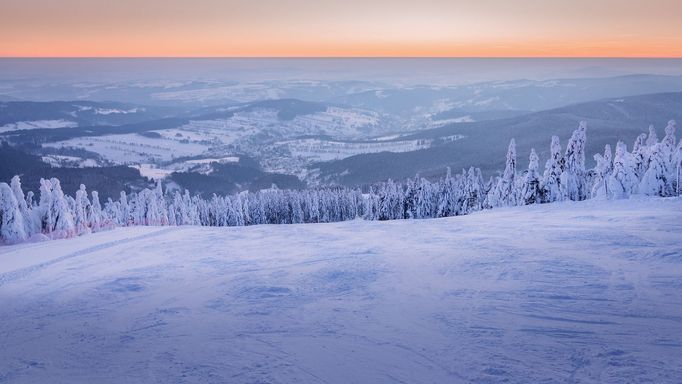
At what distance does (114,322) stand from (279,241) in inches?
412

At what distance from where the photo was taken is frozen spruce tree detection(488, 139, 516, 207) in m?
49.9

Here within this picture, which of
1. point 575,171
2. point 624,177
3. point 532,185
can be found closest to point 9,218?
point 532,185

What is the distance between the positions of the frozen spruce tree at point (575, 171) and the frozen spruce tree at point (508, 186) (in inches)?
232

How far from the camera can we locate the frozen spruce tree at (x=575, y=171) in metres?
43.7

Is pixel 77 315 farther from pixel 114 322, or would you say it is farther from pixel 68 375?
pixel 68 375

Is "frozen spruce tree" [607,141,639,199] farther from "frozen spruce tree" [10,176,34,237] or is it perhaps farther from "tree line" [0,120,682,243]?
"frozen spruce tree" [10,176,34,237]

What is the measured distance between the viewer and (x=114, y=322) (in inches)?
460

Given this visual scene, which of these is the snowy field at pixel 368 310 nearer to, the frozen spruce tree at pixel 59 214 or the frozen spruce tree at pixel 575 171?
the frozen spruce tree at pixel 59 214

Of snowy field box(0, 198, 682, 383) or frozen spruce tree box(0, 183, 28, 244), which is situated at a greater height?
snowy field box(0, 198, 682, 383)

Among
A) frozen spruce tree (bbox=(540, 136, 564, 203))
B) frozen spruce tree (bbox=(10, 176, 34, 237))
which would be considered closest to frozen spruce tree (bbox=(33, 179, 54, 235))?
frozen spruce tree (bbox=(10, 176, 34, 237))

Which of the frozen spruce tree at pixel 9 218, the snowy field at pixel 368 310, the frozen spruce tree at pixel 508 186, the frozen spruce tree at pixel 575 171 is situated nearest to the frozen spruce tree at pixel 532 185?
the frozen spruce tree at pixel 575 171

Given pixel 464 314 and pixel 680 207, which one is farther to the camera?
pixel 680 207

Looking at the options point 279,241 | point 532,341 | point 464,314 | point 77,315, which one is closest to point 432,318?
point 464,314

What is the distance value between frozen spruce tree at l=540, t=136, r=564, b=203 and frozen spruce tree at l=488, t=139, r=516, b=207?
5102 millimetres
